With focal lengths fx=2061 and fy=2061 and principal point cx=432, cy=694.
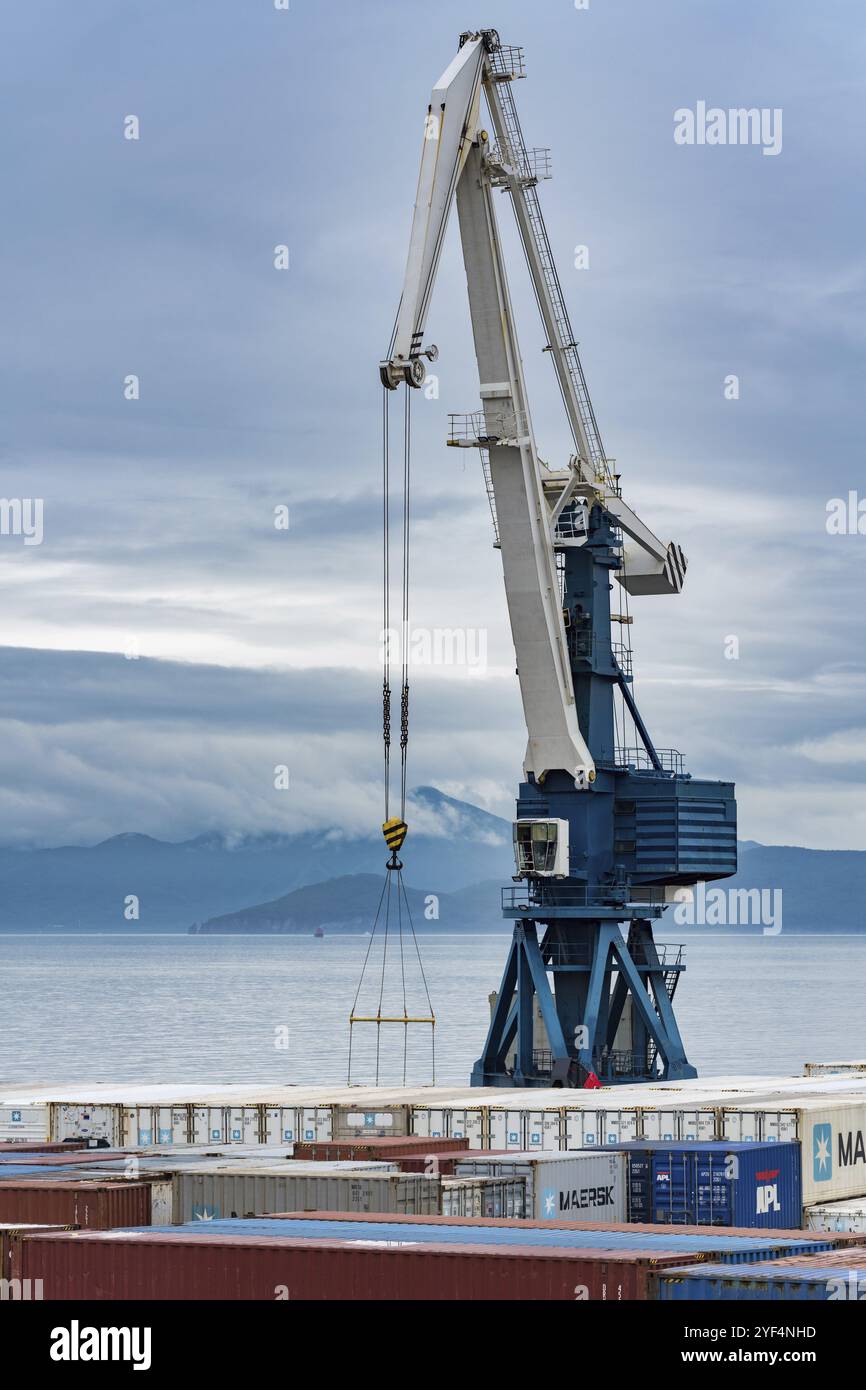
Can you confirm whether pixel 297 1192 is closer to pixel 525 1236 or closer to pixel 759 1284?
pixel 525 1236

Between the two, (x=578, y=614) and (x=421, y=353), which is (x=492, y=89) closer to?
(x=421, y=353)

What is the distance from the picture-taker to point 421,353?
5506cm

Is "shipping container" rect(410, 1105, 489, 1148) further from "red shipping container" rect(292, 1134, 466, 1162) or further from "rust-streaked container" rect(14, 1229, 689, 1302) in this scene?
"rust-streaked container" rect(14, 1229, 689, 1302)

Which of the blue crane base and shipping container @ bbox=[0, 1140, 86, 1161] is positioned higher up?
the blue crane base

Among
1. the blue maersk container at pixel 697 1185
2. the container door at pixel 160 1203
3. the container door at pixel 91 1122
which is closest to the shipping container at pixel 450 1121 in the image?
the container door at pixel 91 1122

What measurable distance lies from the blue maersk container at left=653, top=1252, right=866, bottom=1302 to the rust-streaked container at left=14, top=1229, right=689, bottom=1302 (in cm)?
36

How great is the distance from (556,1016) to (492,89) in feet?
90.7

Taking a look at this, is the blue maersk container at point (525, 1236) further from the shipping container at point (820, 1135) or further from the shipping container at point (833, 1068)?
the shipping container at point (833, 1068)

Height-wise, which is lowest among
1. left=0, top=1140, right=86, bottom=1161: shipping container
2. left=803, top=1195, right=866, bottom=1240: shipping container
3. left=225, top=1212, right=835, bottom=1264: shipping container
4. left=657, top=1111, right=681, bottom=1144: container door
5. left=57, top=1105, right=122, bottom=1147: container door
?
left=803, top=1195, right=866, bottom=1240: shipping container

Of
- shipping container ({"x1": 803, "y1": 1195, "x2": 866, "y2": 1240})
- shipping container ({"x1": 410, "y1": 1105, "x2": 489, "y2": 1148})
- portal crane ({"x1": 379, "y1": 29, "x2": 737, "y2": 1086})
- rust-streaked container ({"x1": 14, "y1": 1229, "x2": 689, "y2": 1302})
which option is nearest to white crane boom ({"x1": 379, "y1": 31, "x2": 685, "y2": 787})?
portal crane ({"x1": 379, "y1": 29, "x2": 737, "y2": 1086})

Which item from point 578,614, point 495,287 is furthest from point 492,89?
point 578,614

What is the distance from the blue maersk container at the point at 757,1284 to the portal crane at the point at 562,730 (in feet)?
115

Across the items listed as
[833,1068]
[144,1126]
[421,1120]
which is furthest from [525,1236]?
[833,1068]

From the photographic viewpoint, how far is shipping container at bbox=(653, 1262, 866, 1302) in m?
24.4
